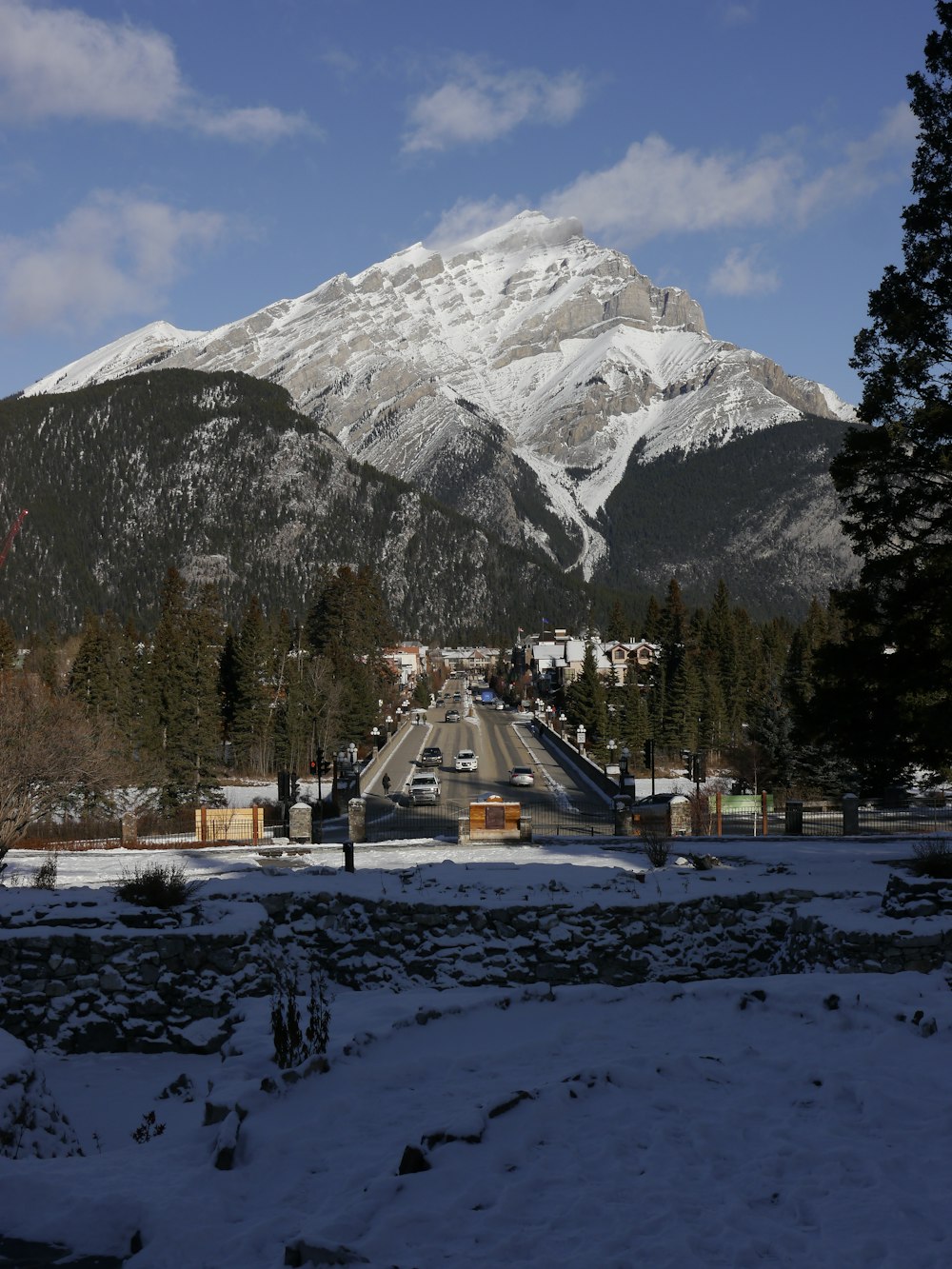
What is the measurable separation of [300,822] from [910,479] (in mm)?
16009

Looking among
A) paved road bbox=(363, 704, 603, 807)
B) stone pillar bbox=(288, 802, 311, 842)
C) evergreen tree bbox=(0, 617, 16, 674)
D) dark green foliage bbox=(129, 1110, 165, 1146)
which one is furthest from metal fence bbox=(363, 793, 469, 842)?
evergreen tree bbox=(0, 617, 16, 674)

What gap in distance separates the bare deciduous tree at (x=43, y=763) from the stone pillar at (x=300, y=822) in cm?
741

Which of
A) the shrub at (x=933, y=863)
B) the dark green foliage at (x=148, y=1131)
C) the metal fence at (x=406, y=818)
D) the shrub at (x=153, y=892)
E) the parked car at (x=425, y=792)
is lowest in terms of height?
the metal fence at (x=406, y=818)

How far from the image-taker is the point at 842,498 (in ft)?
68.3

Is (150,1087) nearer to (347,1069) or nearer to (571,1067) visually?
(347,1069)

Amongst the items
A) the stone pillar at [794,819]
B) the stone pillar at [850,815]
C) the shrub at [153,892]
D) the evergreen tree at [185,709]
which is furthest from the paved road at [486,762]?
the shrub at [153,892]

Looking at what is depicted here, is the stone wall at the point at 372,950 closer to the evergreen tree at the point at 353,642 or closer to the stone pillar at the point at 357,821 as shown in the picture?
the stone pillar at the point at 357,821

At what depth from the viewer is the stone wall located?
1330 cm

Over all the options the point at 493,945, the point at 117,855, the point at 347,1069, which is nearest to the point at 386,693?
the point at 117,855

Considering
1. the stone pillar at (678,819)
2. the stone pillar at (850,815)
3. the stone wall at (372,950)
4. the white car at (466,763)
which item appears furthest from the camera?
the white car at (466,763)

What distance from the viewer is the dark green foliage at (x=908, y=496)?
63.7 feet

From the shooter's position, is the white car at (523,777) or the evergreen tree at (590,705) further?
the evergreen tree at (590,705)

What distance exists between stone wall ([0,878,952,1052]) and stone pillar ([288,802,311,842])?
8.74 meters

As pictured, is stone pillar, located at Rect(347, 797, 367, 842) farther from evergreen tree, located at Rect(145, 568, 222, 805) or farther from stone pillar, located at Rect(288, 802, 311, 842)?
evergreen tree, located at Rect(145, 568, 222, 805)
